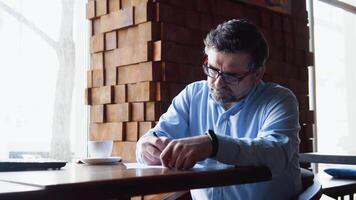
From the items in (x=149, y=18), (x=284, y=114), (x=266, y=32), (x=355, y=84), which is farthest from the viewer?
(x=355, y=84)

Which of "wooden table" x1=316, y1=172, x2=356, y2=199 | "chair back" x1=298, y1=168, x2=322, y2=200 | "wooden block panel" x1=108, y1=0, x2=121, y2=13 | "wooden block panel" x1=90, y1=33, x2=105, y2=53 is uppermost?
"wooden block panel" x1=108, y1=0, x2=121, y2=13

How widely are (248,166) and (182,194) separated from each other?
1.65ft

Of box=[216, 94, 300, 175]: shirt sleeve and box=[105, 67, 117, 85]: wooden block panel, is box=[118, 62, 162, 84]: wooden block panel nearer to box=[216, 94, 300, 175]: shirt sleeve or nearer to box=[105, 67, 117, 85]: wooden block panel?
box=[105, 67, 117, 85]: wooden block panel

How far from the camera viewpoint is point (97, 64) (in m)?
2.84

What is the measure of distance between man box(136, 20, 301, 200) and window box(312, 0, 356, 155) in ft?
8.97

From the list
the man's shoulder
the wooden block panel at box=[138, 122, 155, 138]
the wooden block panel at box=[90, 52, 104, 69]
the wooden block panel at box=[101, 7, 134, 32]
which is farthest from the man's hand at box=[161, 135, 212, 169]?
the wooden block panel at box=[90, 52, 104, 69]

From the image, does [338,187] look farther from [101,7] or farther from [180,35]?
[101,7]

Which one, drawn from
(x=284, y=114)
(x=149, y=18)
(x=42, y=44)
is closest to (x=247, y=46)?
(x=284, y=114)

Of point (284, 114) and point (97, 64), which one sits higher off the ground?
point (97, 64)

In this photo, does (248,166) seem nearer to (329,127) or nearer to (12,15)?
(12,15)

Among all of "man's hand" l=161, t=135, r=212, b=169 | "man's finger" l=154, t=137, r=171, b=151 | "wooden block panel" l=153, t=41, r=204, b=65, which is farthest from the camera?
"wooden block panel" l=153, t=41, r=204, b=65

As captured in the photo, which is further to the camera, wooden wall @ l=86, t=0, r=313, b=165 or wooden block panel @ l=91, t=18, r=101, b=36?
wooden block panel @ l=91, t=18, r=101, b=36

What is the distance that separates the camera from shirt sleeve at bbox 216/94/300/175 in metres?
1.39

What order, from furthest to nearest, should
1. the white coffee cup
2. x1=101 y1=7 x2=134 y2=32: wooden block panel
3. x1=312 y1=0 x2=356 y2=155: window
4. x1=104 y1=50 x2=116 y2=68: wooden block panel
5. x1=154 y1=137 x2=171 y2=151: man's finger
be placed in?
x1=312 y1=0 x2=356 y2=155: window → x1=104 y1=50 x2=116 y2=68: wooden block panel → x1=101 y1=7 x2=134 y2=32: wooden block panel → the white coffee cup → x1=154 y1=137 x2=171 y2=151: man's finger
